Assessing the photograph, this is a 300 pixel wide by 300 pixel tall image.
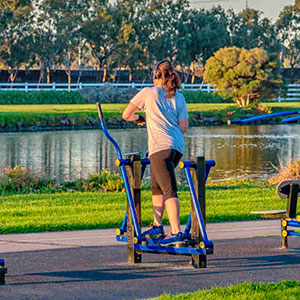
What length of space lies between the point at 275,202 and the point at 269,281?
20.6 ft

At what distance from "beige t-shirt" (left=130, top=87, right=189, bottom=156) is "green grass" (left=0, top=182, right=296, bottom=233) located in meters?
2.99

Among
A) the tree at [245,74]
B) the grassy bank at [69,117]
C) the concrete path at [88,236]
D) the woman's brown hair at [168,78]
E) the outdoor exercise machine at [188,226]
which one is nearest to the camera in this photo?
the outdoor exercise machine at [188,226]

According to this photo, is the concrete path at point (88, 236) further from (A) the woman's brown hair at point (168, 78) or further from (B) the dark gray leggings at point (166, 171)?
(A) the woman's brown hair at point (168, 78)

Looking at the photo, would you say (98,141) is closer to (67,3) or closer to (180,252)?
(180,252)

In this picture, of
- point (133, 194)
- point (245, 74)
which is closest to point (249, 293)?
point (133, 194)

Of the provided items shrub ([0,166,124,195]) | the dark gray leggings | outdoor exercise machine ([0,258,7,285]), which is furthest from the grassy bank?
outdoor exercise machine ([0,258,7,285])

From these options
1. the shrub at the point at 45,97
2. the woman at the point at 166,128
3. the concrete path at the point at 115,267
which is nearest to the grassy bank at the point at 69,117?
the shrub at the point at 45,97

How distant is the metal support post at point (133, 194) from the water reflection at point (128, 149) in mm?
15298

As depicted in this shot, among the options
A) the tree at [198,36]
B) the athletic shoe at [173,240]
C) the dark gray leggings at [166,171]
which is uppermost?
the tree at [198,36]

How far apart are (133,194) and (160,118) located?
2.73ft

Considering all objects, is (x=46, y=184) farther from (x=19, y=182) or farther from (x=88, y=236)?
(x=88, y=236)

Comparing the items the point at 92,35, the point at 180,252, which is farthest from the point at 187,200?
the point at 92,35

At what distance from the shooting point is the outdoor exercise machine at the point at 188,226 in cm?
725

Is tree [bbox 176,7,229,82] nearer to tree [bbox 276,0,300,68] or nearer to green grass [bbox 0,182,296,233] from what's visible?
tree [bbox 276,0,300,68]
